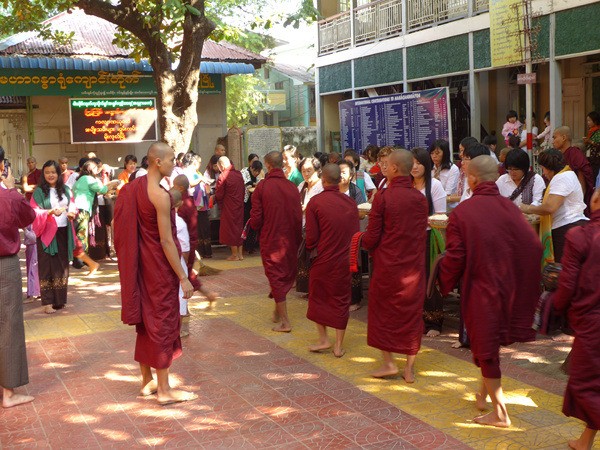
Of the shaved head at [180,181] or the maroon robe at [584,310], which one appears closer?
the maroon robe at [584,310]

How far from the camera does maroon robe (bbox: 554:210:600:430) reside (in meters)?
4.42

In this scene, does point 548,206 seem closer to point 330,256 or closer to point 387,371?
point 330,256

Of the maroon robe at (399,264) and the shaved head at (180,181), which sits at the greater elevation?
the shaved head at (180,181)

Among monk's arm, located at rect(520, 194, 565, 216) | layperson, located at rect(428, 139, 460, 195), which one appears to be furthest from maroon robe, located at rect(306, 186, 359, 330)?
layperson, located at rect(428, 139, 460, 195)

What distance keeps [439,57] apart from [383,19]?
280 cm

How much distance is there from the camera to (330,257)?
23.3 ft

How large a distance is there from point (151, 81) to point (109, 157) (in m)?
1.99

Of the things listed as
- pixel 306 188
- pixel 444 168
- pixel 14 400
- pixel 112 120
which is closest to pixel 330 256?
pixel 444 168

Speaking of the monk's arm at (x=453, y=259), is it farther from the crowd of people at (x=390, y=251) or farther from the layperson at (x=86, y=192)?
the layperson at (x=86, y=192)

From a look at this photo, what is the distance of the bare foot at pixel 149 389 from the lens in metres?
6.27

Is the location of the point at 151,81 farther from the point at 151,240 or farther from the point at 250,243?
the point at 151,240

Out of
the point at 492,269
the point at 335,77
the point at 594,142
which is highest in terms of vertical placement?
the point at 335,77

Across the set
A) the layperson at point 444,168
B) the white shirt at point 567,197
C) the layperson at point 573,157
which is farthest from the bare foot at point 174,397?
the layperson at point 573,157

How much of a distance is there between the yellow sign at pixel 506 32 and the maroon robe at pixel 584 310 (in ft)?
32.7
